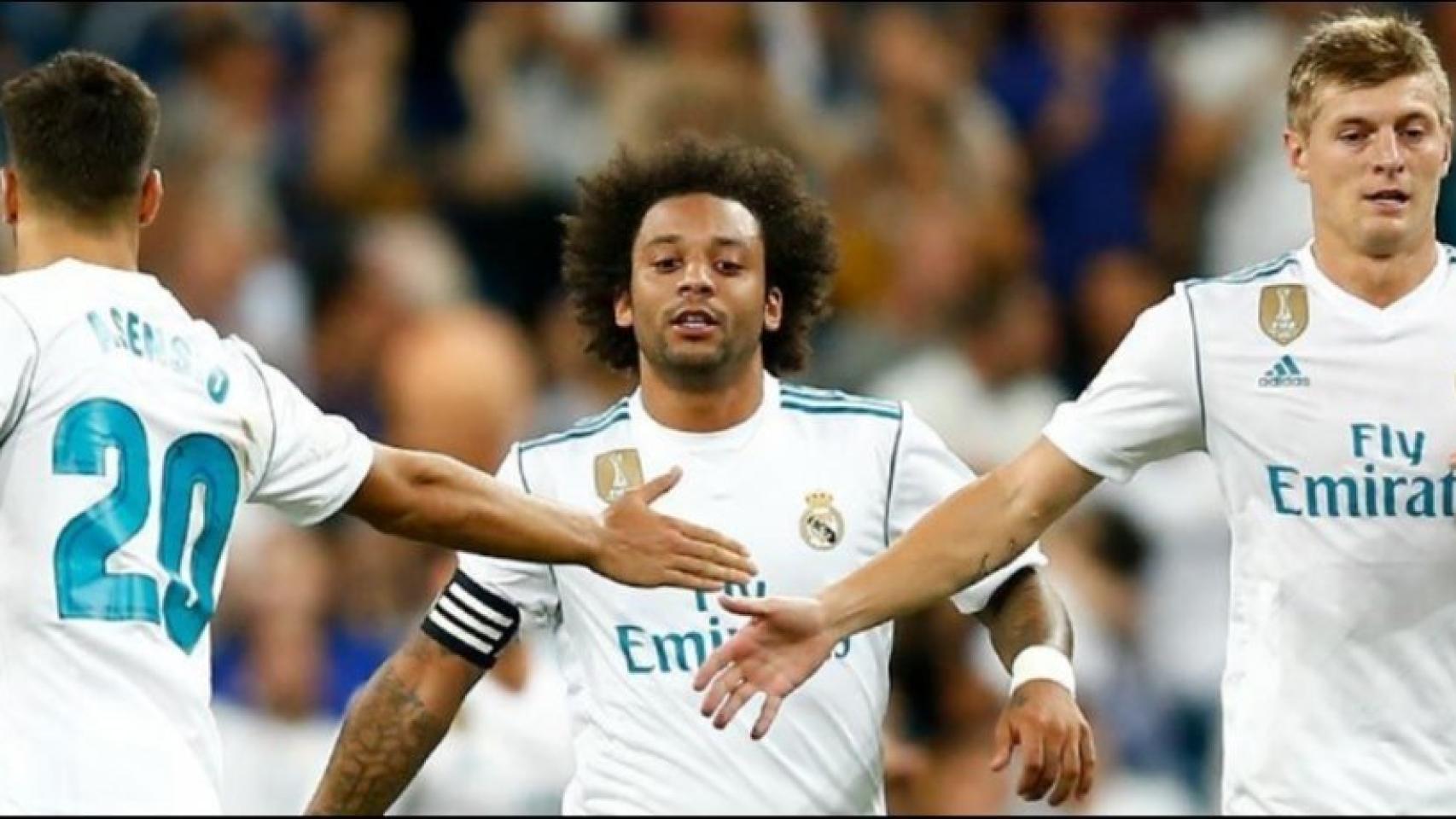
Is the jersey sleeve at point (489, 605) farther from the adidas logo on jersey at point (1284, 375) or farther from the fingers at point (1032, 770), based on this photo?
the adidas logo on jersey at point (1284, 375)

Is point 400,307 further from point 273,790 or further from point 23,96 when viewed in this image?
point 23,96

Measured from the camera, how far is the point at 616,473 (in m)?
6.56

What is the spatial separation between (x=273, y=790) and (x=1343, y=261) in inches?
160

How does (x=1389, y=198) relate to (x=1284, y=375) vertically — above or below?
above

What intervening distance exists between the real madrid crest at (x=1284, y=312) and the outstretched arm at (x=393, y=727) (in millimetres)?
1944

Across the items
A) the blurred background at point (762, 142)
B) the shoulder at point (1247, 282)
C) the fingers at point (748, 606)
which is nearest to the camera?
the fingers at point (748, 606)

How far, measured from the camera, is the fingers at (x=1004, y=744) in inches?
228

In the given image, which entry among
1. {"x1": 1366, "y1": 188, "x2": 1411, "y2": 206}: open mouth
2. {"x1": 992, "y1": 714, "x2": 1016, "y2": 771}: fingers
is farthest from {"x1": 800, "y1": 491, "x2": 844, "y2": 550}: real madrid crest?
{"x1": 1366, "y1": 188, "x2": 1411, "y2": 206}: open mouth

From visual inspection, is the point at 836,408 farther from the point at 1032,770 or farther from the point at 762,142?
the point at 762,142

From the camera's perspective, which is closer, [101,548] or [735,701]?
[101,548]

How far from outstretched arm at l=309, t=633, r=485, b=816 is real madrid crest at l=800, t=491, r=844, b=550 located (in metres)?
0.82

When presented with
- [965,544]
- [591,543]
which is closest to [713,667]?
[591,543]

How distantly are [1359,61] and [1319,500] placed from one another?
0.91m

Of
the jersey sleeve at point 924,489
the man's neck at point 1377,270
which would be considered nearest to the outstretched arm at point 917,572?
the jersey sleeve at point 924,489
